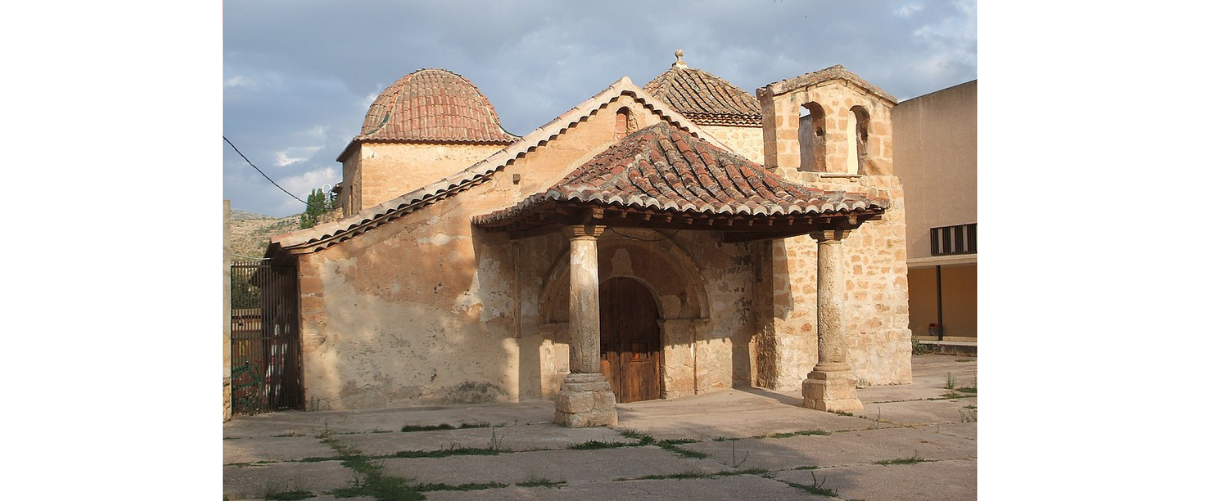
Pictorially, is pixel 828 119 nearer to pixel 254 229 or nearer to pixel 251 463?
pixel 251 463

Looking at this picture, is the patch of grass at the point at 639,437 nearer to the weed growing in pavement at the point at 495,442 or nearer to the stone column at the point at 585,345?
the stone column at the point at 585,345

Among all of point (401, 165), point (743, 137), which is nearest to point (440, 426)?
point (401, 165)

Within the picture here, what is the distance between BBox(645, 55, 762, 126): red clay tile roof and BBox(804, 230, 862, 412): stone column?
7.61 meters

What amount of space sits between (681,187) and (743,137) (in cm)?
934

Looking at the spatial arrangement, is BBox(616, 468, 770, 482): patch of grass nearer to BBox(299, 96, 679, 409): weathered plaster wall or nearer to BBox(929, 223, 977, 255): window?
BBox(299, 96, 679, 409): weathered plaster wall

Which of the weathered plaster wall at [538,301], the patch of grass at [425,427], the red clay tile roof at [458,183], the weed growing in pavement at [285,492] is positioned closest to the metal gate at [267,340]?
the red clay tile roof at [458,183]

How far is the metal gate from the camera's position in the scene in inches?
468

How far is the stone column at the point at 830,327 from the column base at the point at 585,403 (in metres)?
2.75

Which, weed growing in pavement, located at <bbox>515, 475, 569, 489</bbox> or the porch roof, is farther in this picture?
the porch roof

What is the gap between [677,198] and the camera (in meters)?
10.0

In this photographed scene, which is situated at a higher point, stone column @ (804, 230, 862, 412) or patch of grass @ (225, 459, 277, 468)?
stone column @ (804, 230, 862, 412)

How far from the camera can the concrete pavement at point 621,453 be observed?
6312 millimetres

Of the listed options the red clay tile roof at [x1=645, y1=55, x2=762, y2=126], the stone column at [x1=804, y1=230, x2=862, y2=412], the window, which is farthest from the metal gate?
the window

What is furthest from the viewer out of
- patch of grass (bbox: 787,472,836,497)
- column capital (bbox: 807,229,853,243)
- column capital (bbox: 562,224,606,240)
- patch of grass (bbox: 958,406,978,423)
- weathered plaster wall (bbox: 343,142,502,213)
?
weathered plaster wall (bbox: 343,142,502,213)
